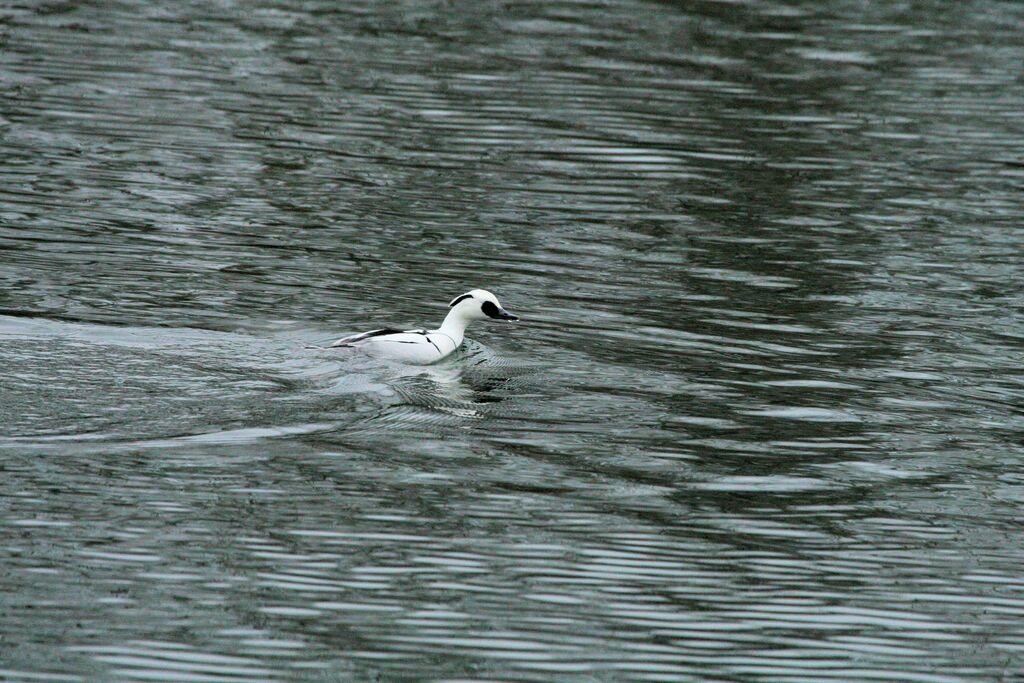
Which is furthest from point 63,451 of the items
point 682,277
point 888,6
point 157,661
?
point 888,6

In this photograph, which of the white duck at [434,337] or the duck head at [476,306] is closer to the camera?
the white duck at [434,337]

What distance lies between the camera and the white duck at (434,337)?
1288 cm

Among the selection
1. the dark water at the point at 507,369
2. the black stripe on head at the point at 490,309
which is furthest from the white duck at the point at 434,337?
the dark water at the point at 507,369

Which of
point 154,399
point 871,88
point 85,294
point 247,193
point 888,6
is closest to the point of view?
point 154,399

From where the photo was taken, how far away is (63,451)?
34.0 feet

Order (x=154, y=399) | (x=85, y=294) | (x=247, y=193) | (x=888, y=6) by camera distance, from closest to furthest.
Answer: (x=154, y=399), (x=85, y=294), (x=247, y=193), (x=888, y=6)

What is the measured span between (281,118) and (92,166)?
3430mm

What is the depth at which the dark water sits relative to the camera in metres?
8.67

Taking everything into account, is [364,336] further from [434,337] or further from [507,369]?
[507,369]

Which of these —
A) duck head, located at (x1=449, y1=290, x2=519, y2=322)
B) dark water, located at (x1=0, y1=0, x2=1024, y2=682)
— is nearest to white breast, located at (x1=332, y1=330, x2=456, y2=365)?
dark water, located at (x1=0, y1=0, x2=1024, y2=682)

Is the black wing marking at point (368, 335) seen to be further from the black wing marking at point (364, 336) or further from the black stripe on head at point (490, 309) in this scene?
the black stripe on head at point (490, 309)

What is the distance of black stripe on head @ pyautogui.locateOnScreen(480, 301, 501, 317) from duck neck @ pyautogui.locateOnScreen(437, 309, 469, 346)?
18cm

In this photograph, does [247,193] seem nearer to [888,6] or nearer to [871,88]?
[871,88]

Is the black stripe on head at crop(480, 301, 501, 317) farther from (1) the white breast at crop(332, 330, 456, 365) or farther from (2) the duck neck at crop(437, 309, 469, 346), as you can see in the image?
(1) the white breast at crop(332, 330, 456, 365)
